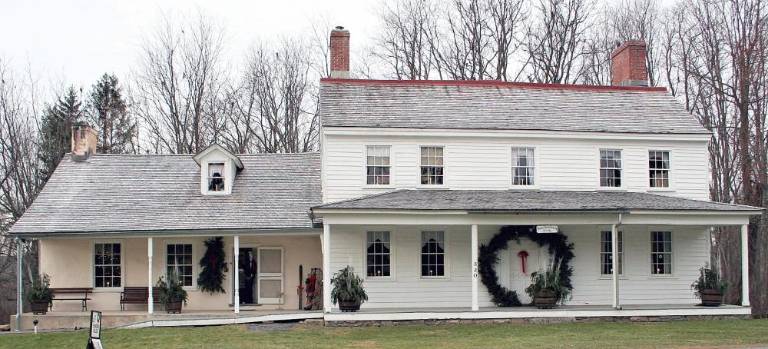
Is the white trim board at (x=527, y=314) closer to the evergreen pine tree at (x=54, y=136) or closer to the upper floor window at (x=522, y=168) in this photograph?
the upper floor window at (x=522, y=168)

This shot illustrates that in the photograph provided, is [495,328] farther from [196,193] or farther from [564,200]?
[196,193]

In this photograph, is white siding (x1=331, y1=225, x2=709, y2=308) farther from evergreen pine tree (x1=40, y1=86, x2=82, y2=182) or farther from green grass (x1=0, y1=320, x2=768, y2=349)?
evergreen pine tree (x1=40, y1=86, x2=82, y2=182)

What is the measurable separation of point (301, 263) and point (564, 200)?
309 inches

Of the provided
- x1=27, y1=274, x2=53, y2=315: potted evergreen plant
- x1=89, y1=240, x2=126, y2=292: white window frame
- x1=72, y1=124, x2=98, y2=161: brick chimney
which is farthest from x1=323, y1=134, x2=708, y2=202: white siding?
x1=72, y1=124, x2=98, y2=161: brick chimney

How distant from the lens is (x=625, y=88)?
28906 millimetres

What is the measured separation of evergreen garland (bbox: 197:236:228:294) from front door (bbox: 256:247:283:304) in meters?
1.04

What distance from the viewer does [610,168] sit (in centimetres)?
2664

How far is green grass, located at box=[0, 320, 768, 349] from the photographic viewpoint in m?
18.4

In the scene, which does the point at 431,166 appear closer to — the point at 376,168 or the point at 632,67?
the point at 376,168

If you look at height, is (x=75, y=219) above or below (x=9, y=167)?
below

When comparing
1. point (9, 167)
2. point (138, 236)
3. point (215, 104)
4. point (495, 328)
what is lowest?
point (495, 328)

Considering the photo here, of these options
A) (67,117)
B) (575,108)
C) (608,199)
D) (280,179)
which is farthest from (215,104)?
(608,199)

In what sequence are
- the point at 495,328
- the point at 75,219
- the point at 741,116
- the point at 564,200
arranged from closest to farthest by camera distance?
1. the point at 495,328
2. the point at 564,200
3. the point at 75,219
4. the point at 741,116

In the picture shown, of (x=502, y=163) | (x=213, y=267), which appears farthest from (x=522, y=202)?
(x=213, y=267)
